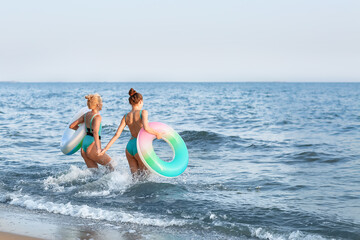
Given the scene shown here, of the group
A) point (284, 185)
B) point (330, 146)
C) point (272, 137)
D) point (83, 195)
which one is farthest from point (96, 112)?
point (272, 137)

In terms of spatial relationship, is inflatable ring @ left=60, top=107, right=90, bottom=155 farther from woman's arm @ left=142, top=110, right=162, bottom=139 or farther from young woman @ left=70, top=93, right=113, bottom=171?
woman's arm @ left=142, top=110, right=162, bottom=139

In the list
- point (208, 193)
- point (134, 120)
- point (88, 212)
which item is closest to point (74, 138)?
point (134, 120)

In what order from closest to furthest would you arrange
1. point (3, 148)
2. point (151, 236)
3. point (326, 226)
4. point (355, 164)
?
point (151, 236), point (326, 226), point (355, 164), point (3, 148)

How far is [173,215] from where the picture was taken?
5.35 meters

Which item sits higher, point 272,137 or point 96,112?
point 96,112

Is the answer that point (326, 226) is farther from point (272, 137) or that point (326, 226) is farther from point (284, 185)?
point (272, 137)

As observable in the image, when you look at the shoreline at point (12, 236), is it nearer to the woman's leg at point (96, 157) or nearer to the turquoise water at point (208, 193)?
the turquoise water at point (208, 193)

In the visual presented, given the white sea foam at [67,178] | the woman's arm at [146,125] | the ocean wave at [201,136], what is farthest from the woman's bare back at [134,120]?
the ocean wave at [201,136]

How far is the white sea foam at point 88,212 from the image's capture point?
16.4ft

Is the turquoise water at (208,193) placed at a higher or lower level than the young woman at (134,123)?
lower

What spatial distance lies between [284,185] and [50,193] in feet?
12.1

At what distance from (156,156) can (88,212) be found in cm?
142

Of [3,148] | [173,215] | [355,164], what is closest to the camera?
[173,215]

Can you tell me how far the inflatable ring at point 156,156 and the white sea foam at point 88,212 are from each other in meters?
0.93
